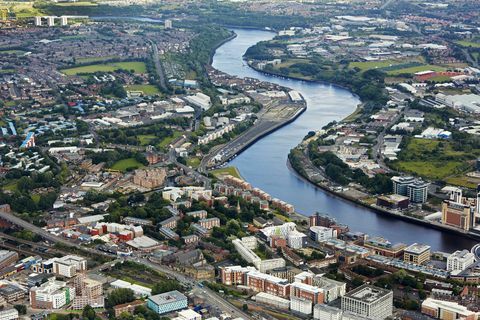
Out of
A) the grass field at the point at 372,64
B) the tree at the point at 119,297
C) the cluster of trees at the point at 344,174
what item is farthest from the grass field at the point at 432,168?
the grass field at the point at 372,64

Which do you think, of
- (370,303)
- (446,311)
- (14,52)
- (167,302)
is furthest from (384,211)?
(14,52)

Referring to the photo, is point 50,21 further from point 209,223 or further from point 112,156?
point 209,223

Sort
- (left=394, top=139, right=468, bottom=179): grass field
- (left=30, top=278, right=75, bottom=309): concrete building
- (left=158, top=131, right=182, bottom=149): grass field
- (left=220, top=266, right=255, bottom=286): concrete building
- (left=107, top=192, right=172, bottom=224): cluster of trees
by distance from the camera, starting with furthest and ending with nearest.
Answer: (left=158, top=131, right=182, bottom=149): grass field → (left=394, top=139, right=468, bottom=179): grass field → (left=107, top=192, right=172, bottom=224): cluster of trees → (left=220, top=266, right=255, bottom=286): concrete building → (left=30, top=278, right=75, bottom=309): concrete building

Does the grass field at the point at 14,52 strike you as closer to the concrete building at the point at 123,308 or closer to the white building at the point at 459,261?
the white building at the point at 459,261

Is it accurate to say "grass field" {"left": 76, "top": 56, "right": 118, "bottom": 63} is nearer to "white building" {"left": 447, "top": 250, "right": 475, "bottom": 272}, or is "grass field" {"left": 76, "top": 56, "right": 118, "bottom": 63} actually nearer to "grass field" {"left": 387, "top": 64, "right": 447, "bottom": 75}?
"grass field" {"left": 387, "top": 64, "right": 447, "bottom": 75}

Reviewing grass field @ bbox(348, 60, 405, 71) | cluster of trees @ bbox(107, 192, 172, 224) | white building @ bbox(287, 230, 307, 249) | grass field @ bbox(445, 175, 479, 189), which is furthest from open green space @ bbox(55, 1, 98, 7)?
white building @ bbox(287, 230, 307, 249)

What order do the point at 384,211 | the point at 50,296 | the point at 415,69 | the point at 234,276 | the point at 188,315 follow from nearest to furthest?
the point at 188,315
the point at 50,296
the point at 234,276
the point at 384,211
the point at 415,69
